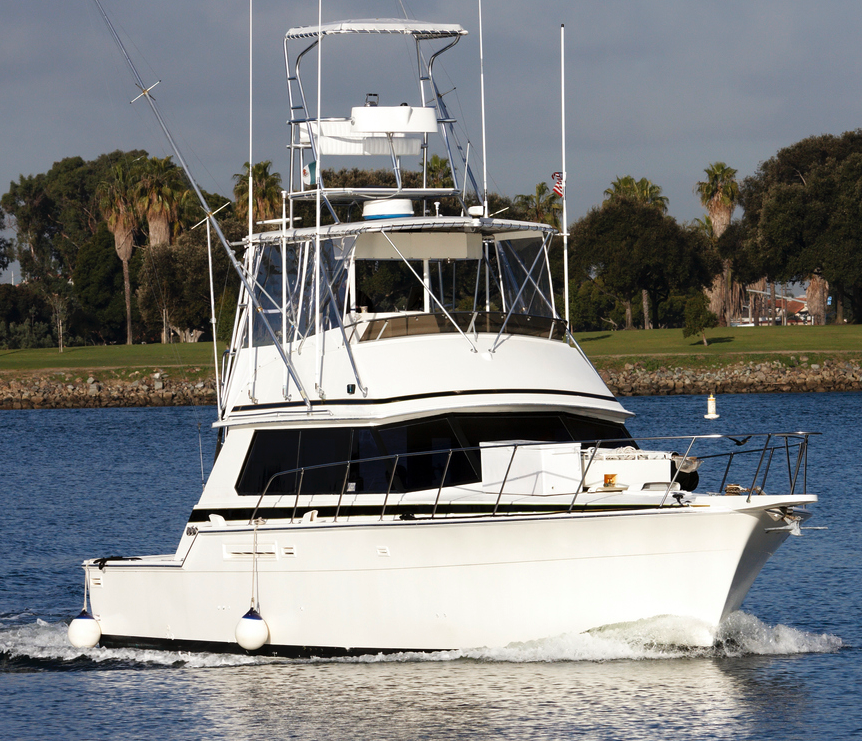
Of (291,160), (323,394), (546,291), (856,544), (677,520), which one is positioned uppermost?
(291,160)

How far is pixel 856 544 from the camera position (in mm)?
20969

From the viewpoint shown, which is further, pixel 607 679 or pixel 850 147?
pixel 850 147

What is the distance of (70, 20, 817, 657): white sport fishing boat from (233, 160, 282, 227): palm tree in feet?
140

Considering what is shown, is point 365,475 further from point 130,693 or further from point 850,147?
point 850,147

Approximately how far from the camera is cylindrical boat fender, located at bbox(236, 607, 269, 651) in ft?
42.9

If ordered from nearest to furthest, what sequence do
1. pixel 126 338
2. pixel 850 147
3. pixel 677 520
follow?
1. pixel 677 520
2. pixel 850 147
3. pixel 126 338

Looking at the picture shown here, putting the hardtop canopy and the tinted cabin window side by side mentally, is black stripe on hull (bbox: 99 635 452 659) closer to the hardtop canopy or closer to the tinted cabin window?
the tinted cabin window

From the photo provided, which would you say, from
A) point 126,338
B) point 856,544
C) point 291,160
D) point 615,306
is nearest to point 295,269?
point 291,160

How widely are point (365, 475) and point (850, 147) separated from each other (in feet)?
244

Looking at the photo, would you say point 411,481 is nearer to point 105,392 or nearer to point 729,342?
point 105,392

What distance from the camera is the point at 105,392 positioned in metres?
63.8

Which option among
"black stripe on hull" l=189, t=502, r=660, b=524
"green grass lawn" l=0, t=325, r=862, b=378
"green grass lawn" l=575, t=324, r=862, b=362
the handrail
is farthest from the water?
"green grass lawn" l=575, t=324, r=862, b=362

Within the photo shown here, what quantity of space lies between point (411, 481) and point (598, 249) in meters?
67.9

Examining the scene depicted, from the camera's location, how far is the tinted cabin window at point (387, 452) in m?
13.4
